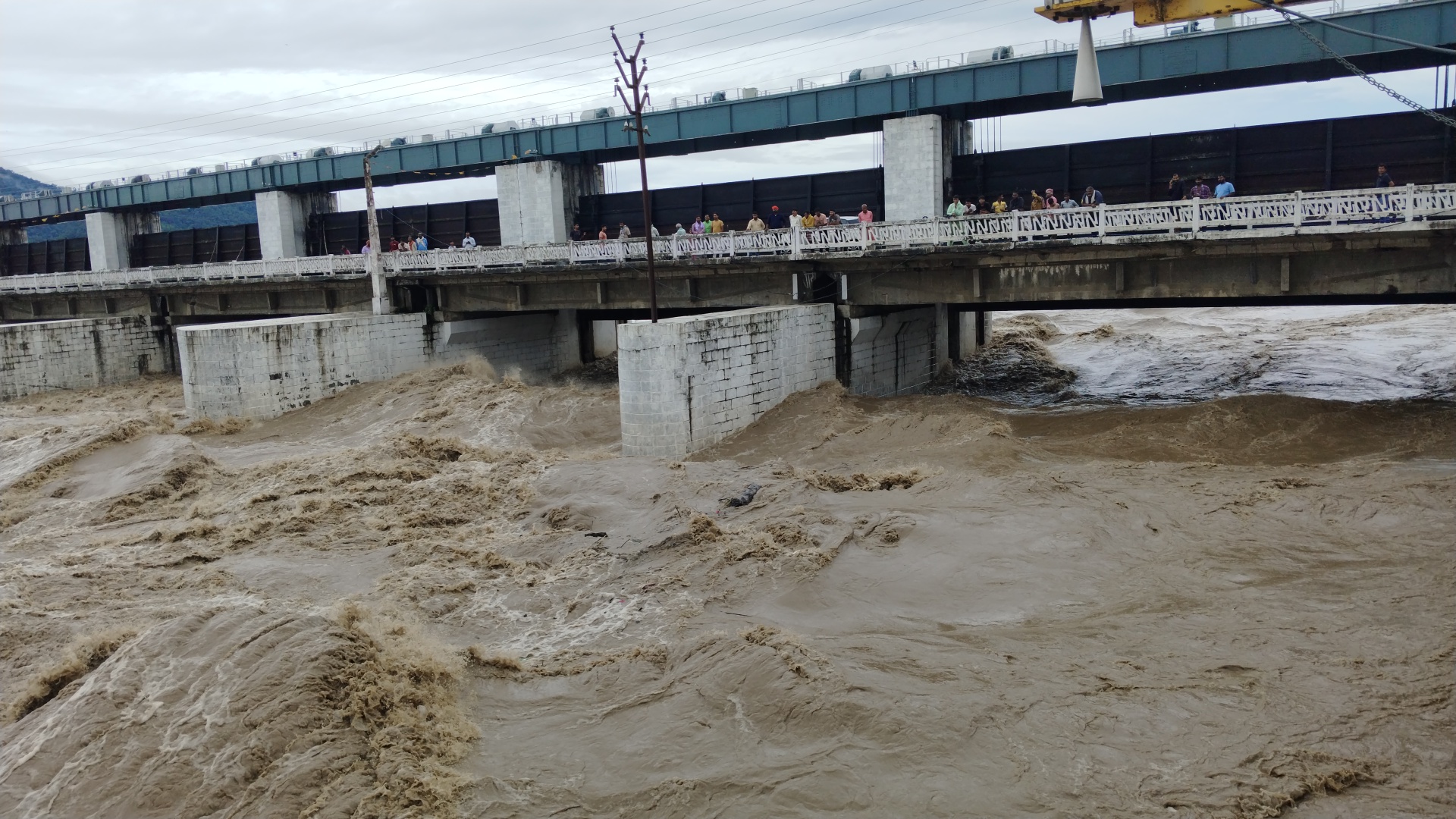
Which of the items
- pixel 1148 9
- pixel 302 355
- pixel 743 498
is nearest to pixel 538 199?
pixel 302 355

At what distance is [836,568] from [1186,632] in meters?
3.84

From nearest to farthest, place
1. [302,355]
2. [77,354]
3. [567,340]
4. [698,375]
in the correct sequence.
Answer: [698,375]
[302,355]
[567,340]
[77,354]

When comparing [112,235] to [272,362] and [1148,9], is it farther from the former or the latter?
[1148,9]

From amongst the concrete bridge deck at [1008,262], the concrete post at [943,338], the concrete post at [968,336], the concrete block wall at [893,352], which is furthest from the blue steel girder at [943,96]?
the concrete block wall at [893,352]

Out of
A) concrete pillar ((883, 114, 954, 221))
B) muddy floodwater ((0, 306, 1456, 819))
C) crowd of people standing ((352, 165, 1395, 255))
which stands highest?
concrete pillar ((883, 114, 954, 221))

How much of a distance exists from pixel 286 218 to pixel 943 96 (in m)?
32.9

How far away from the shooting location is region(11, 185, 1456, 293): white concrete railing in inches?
710

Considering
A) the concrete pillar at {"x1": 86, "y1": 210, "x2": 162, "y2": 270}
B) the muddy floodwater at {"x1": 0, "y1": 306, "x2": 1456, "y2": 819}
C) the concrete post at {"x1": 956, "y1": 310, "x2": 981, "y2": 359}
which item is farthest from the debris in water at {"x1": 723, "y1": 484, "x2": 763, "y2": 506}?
the concrete pillar at {"x1": 86, "y1": 210, "x2": 162, "y2": 270}

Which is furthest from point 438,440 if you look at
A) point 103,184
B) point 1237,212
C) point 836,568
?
point 103,184

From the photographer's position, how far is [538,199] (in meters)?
40.9

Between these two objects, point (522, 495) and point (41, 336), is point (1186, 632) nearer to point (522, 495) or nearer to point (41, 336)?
point (522, 495)

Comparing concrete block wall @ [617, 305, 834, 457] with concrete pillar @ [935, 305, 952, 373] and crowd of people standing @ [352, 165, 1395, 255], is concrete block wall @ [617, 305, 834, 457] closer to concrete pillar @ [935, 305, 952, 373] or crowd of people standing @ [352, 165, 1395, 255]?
crowd of people standing @ [352, 165, 1395, 255]

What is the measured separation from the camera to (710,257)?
26.1 m

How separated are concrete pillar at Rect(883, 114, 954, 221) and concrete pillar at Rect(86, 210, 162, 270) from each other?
45.6 metres
